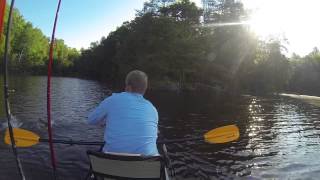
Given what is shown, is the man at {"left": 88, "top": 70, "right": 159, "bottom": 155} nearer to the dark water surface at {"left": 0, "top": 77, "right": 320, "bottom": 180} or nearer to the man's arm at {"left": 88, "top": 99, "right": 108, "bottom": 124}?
the man's arm at {"left": 88, "top": 99, "right": 108, "bottom": 124}

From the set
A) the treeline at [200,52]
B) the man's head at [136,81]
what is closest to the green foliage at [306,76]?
the treeline at [200,52]

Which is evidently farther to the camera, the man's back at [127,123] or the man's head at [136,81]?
the man's head at [136,81]

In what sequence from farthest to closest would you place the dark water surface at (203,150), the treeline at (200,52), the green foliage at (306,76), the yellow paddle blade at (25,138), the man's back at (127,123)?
the green foliage at (306,76) < the treeline at (200,52) < the dark water surface at (203,150) < the yellow paddle blade at (25,138) < the man's back at (127,123)

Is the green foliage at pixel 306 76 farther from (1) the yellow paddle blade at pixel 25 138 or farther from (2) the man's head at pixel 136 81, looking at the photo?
(2) the man's head at pixel 136 81

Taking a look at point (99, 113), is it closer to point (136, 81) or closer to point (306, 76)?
point (136, 81)

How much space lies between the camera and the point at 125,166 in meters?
5.59

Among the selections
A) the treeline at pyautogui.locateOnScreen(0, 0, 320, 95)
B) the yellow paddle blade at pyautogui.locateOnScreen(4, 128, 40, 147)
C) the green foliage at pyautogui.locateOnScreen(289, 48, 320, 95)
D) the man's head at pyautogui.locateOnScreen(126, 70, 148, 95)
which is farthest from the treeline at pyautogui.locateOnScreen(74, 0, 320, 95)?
the man's head at pyautogui.locateOnScreen(126, 70, 148, 95)

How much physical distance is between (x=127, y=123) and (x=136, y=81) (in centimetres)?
63

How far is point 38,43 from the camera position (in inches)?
5069

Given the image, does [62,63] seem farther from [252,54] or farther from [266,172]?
[266,172]

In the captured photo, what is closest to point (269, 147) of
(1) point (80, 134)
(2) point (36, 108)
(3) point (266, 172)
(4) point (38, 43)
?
(3) point (266, 172)

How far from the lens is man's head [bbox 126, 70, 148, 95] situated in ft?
20.3

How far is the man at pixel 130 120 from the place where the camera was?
238 inches

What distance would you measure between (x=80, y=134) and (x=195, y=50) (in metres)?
62.0
